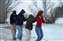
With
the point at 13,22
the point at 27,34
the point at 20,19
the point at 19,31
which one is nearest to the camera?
the point at 27,34

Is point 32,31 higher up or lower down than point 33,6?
lower down

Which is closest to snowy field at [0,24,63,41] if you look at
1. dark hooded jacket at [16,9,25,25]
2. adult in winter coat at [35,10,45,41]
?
adult in winter coat at [35,10,45,41]

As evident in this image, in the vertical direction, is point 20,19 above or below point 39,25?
above

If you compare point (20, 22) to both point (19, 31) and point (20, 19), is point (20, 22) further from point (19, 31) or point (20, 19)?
point (19, 31)

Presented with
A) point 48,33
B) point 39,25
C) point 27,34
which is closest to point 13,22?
point 27,34

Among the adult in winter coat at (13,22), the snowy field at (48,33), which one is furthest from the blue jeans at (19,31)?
the snowy field at (48,33)

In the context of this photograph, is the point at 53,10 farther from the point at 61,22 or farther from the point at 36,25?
the point at 36,25

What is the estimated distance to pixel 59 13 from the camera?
13.2 metres

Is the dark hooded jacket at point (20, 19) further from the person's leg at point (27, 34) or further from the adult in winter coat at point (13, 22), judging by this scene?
the person's leg at point (27, 34)

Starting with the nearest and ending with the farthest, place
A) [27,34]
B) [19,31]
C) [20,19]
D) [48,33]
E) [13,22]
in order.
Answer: [27,34]
[20,19]
[19,31]
[13,22]
[48,33]

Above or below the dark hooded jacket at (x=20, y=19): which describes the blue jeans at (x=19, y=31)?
below

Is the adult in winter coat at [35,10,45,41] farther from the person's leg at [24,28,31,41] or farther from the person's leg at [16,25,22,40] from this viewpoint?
the person's leg at [16,25,22,40]

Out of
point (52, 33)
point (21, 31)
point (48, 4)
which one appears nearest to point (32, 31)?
point (21, 31)

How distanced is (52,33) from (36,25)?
78.3 inches
